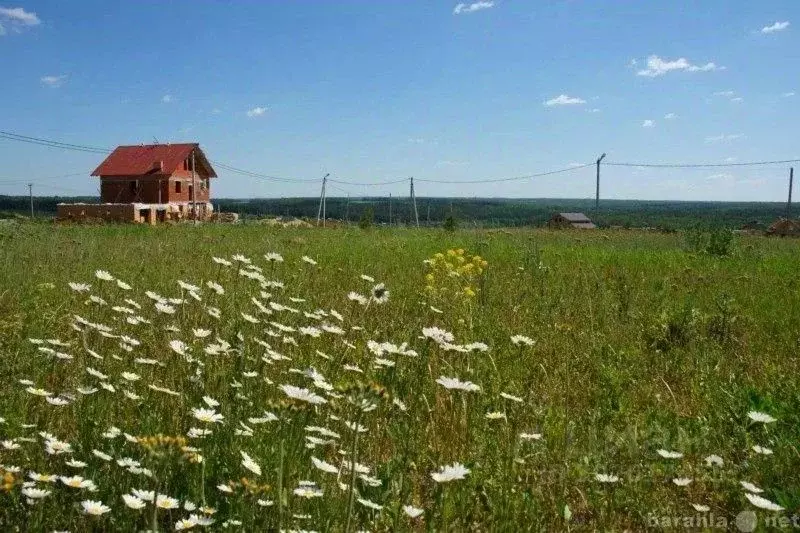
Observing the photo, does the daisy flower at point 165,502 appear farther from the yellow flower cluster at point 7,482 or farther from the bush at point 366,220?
the bush at point 366,220

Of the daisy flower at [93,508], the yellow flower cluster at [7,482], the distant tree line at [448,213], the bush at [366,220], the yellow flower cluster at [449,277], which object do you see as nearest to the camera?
the yellow flower cluster at [7,482]

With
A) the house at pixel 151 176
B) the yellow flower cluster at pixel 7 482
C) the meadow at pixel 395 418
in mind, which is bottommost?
the meadow at pixel 395 418

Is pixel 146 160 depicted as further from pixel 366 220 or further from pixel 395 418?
pixel 395 418

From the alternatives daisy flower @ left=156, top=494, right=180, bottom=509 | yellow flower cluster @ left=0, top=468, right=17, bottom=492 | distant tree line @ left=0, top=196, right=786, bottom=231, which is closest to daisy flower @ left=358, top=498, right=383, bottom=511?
daisy flower @ left=156, top=494, right=180, bottom=509

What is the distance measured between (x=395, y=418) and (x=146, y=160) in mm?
42936

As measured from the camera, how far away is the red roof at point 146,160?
4084 centimetres

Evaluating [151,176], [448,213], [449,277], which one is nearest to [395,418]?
[449,277]

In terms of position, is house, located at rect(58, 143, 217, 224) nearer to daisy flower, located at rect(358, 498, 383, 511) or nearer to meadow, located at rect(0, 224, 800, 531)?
meadow, located at rect(0, 224, 800, 531)

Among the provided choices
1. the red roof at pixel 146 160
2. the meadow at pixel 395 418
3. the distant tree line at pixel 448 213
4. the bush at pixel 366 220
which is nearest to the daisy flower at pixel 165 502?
the meadow at pixel 395 418

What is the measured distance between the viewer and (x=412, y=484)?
2.21 metres

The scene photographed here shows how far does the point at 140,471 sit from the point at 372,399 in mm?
812

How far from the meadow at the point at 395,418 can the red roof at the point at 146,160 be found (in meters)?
37.6

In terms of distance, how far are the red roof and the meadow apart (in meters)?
37.6

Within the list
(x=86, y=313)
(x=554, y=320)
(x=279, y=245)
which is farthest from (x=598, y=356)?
(x=279, y=245)
